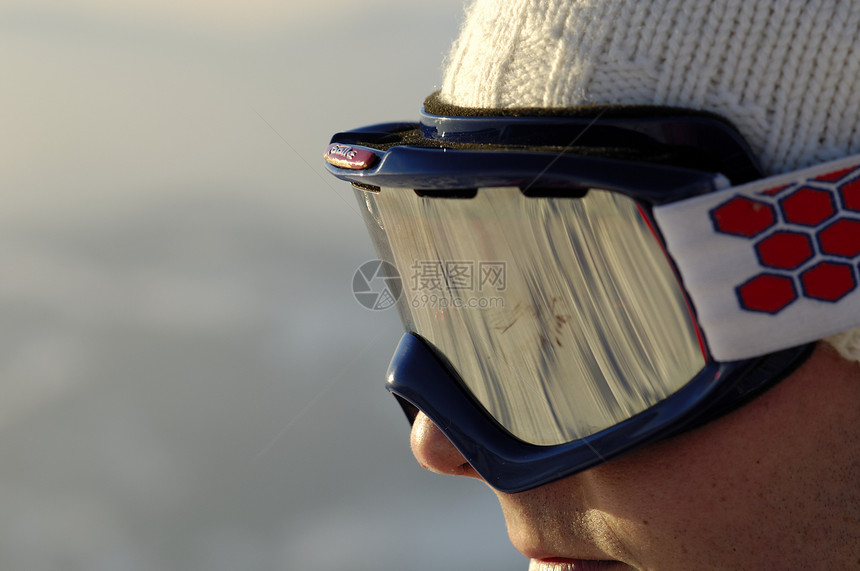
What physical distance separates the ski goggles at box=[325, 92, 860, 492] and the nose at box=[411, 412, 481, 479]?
5cm

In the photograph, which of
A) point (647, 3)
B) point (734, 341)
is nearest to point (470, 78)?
point (647, 3)

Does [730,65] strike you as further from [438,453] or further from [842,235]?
[438,453]

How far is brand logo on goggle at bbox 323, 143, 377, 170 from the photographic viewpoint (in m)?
0.95

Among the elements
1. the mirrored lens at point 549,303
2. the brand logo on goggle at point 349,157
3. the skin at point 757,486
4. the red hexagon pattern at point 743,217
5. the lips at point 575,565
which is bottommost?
the lips at point 575,565

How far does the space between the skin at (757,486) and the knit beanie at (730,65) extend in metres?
0.08

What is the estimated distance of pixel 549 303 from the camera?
0.89m

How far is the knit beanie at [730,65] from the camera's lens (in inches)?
29.9

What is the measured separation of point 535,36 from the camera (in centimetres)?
88

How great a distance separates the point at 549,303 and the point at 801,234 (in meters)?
0.27

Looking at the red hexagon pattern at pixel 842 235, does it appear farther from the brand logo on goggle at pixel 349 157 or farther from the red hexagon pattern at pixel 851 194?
the brand logo on goggle at pixel 349 157

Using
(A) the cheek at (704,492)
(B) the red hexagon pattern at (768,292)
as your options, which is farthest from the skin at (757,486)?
(B) the red hexagon pattern at (768,292)

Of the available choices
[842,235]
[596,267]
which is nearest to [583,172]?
[596,267]

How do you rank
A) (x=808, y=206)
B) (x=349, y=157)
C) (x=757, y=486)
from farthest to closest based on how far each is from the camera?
(x=349, y=157) < (x=757, y=486) < (x=808, y=206)
